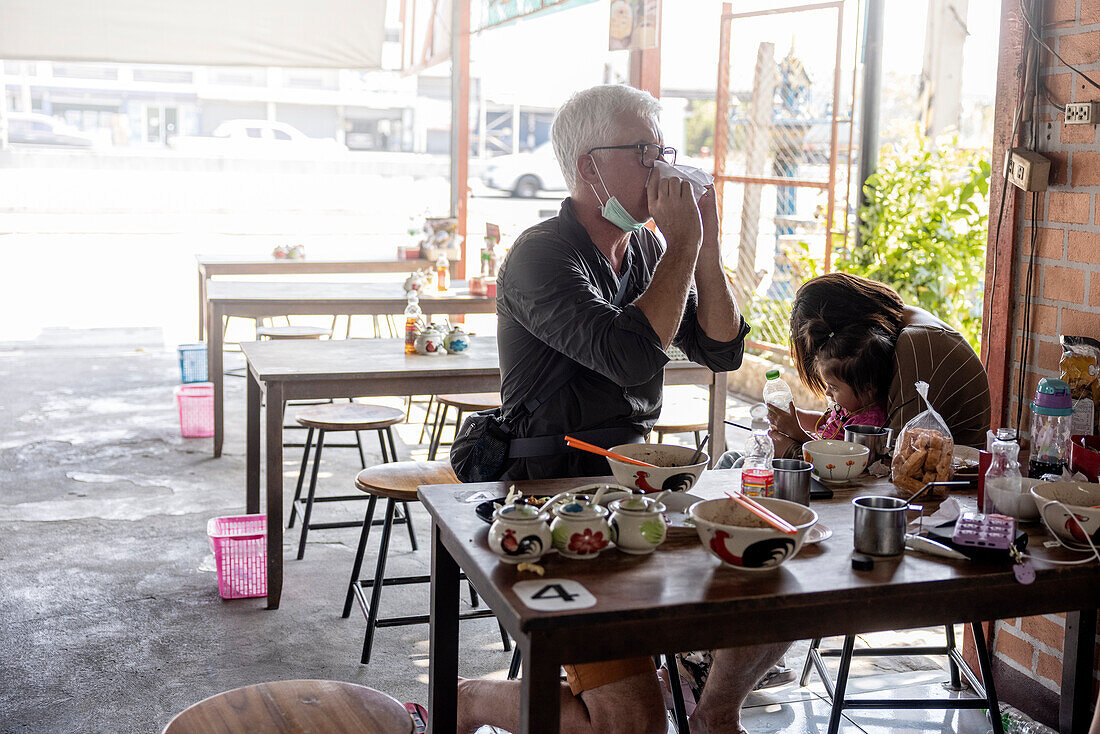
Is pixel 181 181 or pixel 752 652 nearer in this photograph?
pixel 752 652

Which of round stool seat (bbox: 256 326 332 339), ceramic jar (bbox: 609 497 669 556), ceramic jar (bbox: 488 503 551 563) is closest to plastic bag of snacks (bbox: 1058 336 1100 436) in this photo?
ceramic jar (bbox: 609 497 669 556)

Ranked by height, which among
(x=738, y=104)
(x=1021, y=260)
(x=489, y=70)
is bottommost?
(x=1021, y=260)

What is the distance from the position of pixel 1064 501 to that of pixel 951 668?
1.19 meters

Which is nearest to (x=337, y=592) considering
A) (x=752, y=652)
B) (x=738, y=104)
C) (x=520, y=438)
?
(x=520, y=438)

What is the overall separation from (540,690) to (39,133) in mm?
25701

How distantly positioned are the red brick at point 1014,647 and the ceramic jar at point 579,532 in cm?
158

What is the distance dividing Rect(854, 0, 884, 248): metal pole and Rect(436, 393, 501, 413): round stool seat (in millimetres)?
2467

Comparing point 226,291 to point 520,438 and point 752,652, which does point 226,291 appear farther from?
point 752,652

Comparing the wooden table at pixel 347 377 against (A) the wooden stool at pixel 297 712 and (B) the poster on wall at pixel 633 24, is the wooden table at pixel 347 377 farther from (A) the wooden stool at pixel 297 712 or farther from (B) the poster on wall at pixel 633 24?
(B) the poster on wall at pixel 633 24

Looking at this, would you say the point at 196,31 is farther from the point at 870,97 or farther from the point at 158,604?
the point at 158,604

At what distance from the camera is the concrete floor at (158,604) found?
286 centimetres

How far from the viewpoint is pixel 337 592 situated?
3660 mm

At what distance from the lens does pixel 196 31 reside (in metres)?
7.35

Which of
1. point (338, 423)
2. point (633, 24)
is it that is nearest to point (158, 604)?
point (338, 423)
